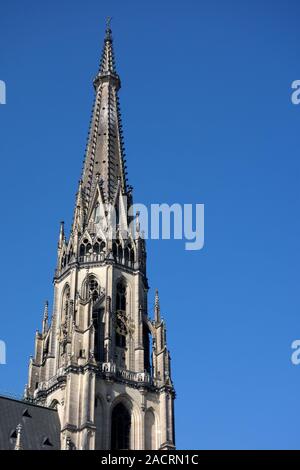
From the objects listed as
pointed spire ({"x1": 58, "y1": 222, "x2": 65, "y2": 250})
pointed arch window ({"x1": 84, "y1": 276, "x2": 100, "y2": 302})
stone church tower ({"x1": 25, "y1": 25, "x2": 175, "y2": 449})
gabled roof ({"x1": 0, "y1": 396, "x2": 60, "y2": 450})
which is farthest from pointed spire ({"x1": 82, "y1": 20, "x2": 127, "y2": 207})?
gabled roof ({"x1": 0, "y1": 396, "x2": 60, "y2": 450})

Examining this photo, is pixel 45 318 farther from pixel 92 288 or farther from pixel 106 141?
pixel 106 141

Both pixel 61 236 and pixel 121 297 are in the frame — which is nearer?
pixel 121 297

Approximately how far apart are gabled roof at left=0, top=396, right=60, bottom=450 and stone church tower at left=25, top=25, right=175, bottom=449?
0.95m

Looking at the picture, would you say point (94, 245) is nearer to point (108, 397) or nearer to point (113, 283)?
point (113, 283)

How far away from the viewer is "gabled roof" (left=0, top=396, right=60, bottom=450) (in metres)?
64.9

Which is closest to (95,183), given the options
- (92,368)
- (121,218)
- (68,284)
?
(121,218)

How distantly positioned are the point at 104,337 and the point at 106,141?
2400 centimetres

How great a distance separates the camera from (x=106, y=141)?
88.4 metres

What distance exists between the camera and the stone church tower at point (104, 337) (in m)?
68.0

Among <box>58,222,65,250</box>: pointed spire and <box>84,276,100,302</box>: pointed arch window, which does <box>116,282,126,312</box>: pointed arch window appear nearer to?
<box>84,276,100,302</box>: pointed arch window

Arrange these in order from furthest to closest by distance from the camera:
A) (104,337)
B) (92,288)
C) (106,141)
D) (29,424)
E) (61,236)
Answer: (106,141) → (61,236) → (92,288) → (104,337) → (29,424)

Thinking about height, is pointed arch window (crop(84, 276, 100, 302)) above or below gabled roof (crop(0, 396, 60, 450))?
above

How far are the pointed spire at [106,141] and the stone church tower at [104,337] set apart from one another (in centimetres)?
14

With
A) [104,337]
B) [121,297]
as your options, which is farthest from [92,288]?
[104,337]
